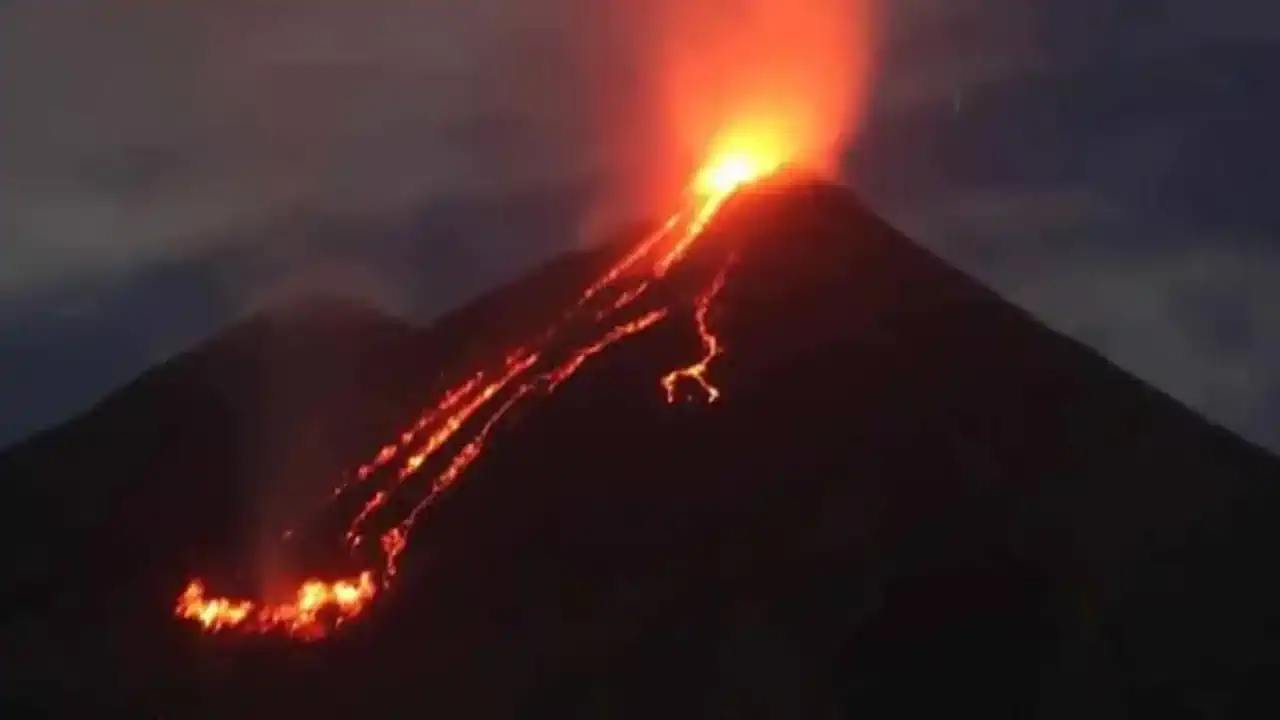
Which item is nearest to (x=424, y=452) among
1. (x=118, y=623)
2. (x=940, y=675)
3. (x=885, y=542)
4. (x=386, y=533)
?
(x=386, y=533)

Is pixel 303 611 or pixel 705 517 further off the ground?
pixel 303 611

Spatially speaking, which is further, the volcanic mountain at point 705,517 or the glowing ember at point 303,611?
the glowing ember at point 303,611

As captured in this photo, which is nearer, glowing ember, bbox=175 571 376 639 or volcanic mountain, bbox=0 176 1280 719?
volcanic mountain, bbox=0 176 1280 719

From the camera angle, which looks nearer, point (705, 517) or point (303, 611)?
point (303, 611)
